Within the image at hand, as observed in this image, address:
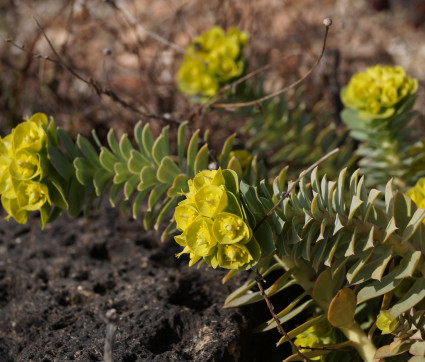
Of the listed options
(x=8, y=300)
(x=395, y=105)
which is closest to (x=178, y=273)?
(x=8, y=300)

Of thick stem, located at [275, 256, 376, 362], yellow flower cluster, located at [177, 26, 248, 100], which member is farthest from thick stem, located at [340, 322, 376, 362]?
yellow flower cluster, located at [177, 26, 248, 100]

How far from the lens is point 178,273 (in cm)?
158

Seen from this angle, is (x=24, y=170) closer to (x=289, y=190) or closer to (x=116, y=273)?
(x=116, y=273)

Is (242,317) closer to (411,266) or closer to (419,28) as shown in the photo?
(411,266)

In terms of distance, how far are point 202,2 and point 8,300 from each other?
7.39ft

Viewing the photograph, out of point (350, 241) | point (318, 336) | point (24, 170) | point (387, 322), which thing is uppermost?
point (24, 170)

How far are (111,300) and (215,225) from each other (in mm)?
578

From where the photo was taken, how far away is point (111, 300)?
1468 mm

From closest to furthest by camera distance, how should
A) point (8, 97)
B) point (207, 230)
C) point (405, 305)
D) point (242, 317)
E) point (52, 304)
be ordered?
point (207, 230), point (405, 305), point (242, 317), point (52, 304), point (8, 97)

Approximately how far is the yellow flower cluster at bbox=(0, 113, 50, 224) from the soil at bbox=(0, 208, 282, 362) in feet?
1.02

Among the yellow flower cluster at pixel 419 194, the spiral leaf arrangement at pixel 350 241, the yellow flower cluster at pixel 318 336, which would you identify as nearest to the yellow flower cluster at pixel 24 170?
the spiral leaf arrangement at pixel 350 241

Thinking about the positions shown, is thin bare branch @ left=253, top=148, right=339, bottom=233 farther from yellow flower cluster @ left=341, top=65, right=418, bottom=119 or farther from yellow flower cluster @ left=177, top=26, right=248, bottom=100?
yellow flower cluster @ left=177, top=26, right=248, bottom=100

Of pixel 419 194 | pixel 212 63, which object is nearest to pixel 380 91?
pixel 419 194

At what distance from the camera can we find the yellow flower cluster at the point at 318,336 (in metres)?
1.33
